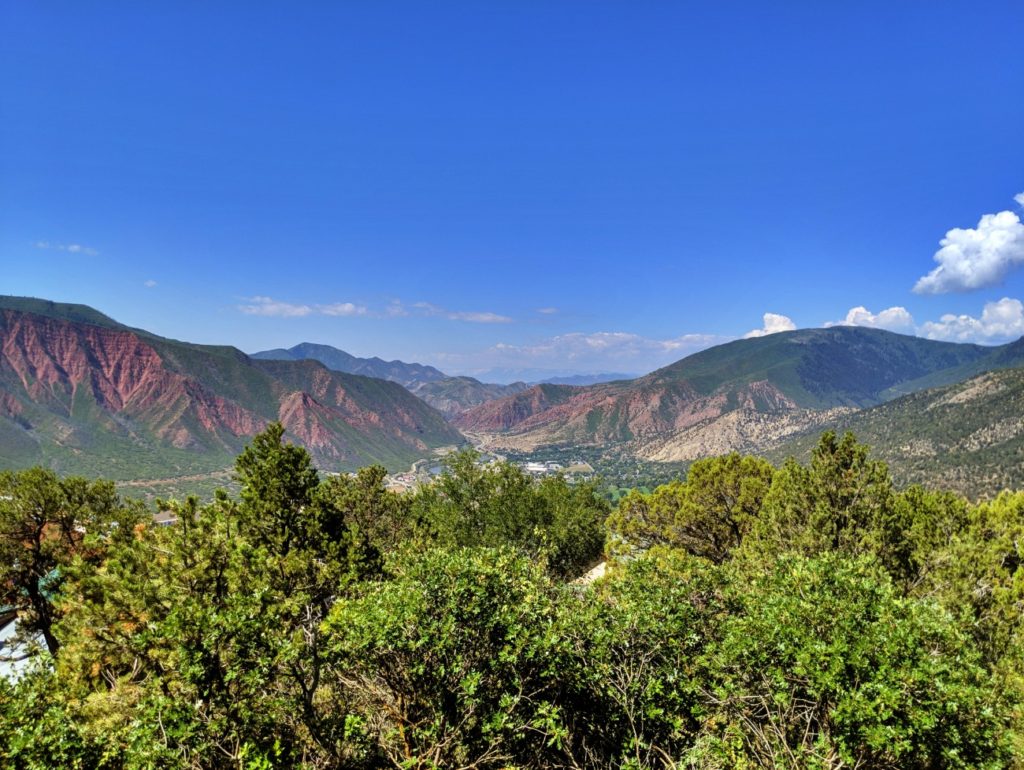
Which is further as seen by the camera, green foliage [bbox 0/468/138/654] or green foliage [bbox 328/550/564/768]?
green foliage [bbox 0/468/138/654]

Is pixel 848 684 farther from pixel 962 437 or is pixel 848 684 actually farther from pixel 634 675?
pixel 962 437

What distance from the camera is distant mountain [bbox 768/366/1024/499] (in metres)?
114

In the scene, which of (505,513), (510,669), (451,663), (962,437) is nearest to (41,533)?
(451,663)

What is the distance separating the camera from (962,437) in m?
146

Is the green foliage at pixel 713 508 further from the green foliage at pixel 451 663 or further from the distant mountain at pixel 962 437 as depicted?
the distant mountain at pixel 962 437

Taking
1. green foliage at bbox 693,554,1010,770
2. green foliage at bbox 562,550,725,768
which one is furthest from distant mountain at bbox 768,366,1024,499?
green foliage at bbox 562,550,725,768

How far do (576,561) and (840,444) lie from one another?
24551mm

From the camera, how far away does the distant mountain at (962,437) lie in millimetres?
113812

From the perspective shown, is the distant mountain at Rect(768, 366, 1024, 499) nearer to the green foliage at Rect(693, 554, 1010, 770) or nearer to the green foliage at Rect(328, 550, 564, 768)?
the green foliage at Rect(693, 554, 1010, 770)

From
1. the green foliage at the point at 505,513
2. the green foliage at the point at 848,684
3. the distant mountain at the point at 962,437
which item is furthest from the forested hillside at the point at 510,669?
the distant mountain at the point at 962,437

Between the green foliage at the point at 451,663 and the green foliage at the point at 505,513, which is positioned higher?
the green foliage at the point at 451,663

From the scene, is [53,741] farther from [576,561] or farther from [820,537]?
[576,561]

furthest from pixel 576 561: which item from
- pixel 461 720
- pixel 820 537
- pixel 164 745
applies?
pixel 164 745

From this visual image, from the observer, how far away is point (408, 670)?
9.70m
